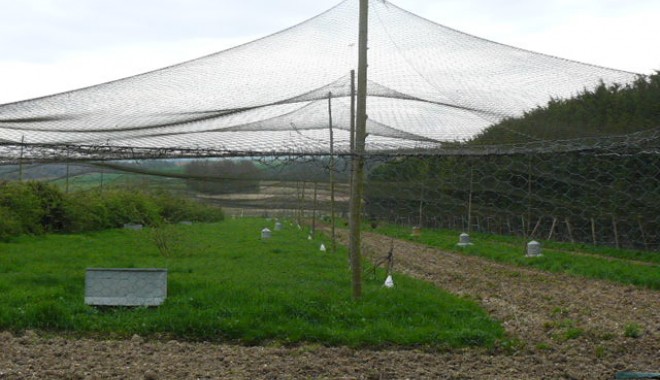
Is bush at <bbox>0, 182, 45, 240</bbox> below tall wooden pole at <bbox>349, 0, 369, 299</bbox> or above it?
below

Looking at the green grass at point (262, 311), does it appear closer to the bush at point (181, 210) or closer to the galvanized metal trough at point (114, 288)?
the galvanized metal trough at point (114, 288)

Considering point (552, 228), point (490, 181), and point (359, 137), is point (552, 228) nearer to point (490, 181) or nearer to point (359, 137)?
point (490, 181)

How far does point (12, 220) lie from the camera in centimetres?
1842

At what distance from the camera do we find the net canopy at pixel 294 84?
802 cm

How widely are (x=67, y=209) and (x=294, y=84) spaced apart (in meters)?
15.3

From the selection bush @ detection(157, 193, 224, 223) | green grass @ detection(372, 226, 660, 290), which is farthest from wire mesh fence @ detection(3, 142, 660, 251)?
bush @ detection(157, 193, 224, 223)

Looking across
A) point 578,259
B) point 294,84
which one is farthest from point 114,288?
Result: point 578,259

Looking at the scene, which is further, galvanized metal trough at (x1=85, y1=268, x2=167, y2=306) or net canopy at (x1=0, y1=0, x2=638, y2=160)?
galvanized metal trough at (x1=85, y1=268, x2=167, y2=306)

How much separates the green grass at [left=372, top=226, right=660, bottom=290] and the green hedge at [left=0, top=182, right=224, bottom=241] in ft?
30.3

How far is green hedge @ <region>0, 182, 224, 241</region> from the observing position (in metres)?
19.2

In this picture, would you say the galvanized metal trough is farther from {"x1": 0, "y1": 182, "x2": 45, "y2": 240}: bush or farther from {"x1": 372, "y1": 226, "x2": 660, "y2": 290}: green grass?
{"x1": 0, "y1": 182, "x2": 45, "y2": 240}: bush

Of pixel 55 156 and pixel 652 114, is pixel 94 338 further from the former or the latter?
pixel 652 114

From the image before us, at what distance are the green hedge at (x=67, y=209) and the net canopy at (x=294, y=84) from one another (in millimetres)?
10415

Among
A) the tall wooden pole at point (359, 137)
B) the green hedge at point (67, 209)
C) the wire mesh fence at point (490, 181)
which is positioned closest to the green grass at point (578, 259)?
the wire mesh fence at point (490, 181)
